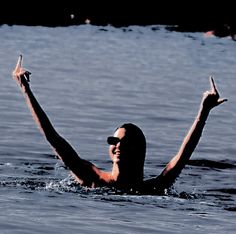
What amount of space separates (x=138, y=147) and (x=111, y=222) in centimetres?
94

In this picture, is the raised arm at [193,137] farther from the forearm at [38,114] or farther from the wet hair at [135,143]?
the forearm at [38,114]

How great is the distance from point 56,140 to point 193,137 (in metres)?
1.62

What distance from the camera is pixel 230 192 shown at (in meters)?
17.0

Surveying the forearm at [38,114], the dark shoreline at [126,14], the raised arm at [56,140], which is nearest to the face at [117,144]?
the raised arm at [56,140]

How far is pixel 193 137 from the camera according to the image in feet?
46.0

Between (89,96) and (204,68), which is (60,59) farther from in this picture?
(89,96)

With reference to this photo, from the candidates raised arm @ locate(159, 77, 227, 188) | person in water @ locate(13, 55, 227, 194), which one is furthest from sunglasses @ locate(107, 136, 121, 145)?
raised arm @ locate(159, 77, 227, 188)

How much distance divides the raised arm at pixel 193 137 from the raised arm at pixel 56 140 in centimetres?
88

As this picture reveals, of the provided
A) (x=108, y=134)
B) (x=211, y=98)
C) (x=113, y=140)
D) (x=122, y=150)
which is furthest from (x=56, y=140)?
(x=108, y=134)

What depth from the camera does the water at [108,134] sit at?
14219 mm

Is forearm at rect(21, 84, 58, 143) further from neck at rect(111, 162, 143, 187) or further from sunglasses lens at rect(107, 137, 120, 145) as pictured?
neck at rect(111, 162, 143, 187)

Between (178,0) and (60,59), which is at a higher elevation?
(178,0)

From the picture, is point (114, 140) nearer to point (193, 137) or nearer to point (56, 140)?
point (56, 140)

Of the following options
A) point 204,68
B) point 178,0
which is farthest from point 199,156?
point 178,0
